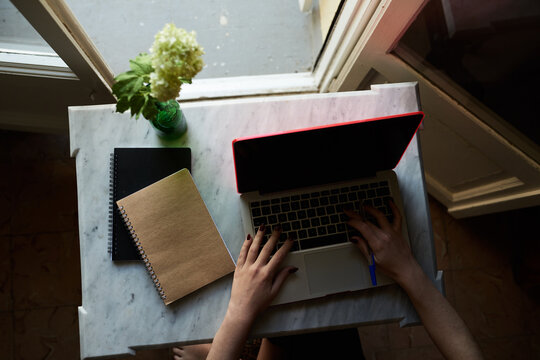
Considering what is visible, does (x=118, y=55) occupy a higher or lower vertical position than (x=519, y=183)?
higher

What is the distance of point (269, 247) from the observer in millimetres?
924

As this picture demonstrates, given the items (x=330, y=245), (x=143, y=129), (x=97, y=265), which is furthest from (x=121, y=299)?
(x=330, y=245)

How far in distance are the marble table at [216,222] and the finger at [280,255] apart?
0.33 ft

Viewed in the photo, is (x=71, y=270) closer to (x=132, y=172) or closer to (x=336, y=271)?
(x=132, y=172)

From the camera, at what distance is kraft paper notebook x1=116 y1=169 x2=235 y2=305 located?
93 centimetres

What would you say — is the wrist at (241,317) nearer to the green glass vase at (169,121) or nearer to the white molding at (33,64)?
the green glass vase at (169,121)

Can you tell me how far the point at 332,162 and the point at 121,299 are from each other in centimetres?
63

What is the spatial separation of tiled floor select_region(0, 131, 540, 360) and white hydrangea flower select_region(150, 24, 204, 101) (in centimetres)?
120

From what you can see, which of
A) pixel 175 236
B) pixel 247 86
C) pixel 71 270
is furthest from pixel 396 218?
pixel 71 270

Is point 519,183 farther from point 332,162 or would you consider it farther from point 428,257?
point 332,162

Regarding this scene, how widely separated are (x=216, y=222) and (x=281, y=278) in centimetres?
22

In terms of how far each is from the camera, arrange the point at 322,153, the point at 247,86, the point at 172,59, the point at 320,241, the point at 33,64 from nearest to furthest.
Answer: the point at 172,59 < the point at 322,153 < the point at 320,241 < the point at 33,64 < the point at 247,86

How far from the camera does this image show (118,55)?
66.4 inches

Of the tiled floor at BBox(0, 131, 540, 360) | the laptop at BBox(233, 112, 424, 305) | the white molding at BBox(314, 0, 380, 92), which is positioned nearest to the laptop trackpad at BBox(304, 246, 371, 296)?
the laptop at BBox(233, 112, 424, 305)
